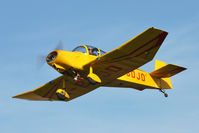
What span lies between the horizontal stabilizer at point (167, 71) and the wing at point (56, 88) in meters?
4.02

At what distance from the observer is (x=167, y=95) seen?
21.1m

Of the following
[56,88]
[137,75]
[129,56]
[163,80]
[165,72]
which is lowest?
[56,88]

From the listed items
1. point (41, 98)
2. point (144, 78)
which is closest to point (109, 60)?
point (144, 78)

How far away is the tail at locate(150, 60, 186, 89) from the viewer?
1989cm

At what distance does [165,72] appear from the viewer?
68.3ft

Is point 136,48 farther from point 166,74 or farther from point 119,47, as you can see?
point 166,74

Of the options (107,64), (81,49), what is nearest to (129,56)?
(107,64)

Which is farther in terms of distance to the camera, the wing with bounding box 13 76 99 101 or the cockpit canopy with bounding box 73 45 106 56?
the wing with bounding box 13 76 99 101

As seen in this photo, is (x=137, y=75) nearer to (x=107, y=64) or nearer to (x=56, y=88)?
(x=107, y=64)

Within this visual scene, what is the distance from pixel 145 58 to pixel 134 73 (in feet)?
9.61

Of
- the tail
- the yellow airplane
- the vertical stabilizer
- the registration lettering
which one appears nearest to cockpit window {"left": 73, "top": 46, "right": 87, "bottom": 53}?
the yellow airplane

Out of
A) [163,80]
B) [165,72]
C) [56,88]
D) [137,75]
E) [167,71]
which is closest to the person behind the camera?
[137,75]

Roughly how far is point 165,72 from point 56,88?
6.61m

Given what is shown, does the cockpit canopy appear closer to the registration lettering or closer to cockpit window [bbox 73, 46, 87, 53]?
cockpit window [bbox 73, 46, 87, 53]
